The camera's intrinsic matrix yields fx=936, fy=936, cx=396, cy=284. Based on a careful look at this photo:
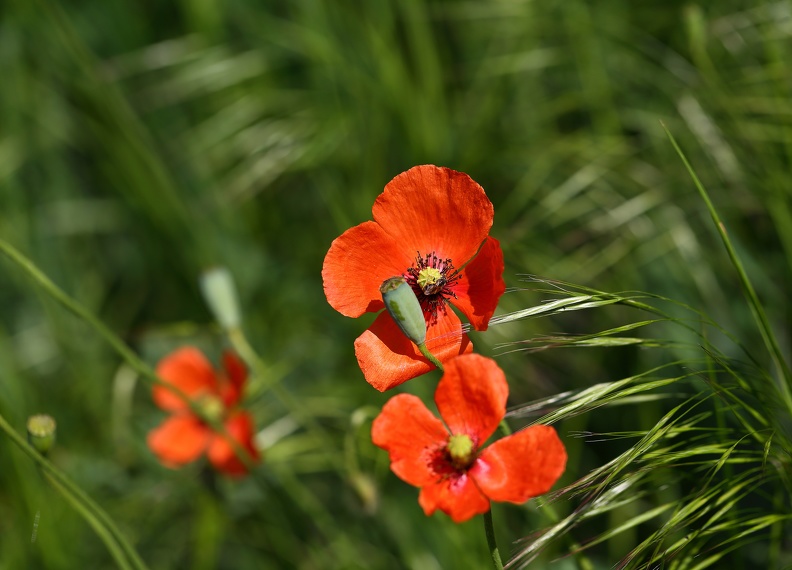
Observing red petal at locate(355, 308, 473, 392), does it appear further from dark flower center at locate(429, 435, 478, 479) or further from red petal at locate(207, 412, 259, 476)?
red petal at locate(207, 412, 259, 476)

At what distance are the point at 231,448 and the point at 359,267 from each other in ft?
2.42

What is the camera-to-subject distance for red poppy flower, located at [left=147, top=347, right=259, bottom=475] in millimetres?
1690

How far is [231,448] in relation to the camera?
1643mm

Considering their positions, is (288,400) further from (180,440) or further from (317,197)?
(317,197)

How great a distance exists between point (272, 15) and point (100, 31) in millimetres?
456

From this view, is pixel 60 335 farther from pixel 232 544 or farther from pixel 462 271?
pixel 462 271

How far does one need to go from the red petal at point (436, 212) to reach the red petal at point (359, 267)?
0.05 feet

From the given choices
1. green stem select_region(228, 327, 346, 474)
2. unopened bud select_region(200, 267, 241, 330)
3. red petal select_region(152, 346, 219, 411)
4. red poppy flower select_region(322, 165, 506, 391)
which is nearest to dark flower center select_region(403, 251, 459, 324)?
red poppy flower select_region(322, 165, 506, 391)

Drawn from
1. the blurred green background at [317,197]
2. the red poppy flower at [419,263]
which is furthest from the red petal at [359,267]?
the blurred green background at [317,197]

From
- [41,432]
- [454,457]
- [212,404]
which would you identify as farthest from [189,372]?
[454,457]

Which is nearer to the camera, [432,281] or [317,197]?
[432,281]

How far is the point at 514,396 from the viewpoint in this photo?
190 centimetres

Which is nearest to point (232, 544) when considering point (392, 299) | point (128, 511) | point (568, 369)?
point (128, 511)

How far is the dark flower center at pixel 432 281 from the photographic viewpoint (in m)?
1.04
